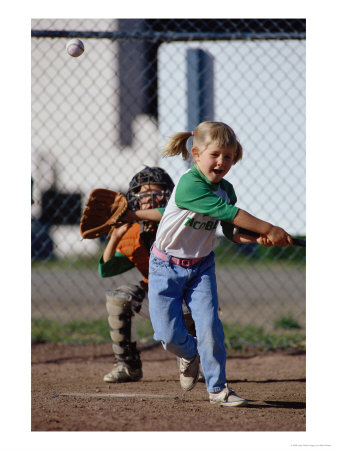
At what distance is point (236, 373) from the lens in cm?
407

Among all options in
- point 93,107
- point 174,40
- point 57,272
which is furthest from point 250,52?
point 57,272

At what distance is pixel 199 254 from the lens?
2.84m

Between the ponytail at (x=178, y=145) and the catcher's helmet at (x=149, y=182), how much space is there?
0.49m

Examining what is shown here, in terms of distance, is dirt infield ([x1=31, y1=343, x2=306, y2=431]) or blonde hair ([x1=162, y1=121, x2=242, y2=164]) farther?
blonde hair ([x1=162, y1=121, x2=242, y2=164])

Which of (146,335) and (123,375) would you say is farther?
(146,335)

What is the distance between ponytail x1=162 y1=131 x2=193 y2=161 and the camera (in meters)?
2.98

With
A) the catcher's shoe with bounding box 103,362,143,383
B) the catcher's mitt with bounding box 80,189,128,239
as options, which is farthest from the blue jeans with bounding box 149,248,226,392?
the catcher's shoe with bounding box 103,362,143,383

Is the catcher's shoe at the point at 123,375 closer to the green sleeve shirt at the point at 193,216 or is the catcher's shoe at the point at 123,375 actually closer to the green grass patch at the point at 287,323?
the green sleeve shirt at the point at 193,216

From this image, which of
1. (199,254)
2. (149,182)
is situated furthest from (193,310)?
(149,182)

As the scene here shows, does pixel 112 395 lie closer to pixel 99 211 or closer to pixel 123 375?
pixel 123 375

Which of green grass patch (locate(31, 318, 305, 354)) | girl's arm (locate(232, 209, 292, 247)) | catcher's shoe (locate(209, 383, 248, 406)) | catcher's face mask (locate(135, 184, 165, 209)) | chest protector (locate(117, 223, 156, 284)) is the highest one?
catcher's face mask (locate(135, 184, 165, 209))

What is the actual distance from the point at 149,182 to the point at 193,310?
1.01m

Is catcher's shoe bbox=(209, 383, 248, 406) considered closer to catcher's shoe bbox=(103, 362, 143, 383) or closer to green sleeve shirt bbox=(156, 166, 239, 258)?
green sleeve shirt bbox=(156, 166, 239, 258)

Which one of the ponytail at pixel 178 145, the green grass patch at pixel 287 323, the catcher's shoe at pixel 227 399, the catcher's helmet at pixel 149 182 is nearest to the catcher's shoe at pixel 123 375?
the catcher's shoe at pixel 227 399
